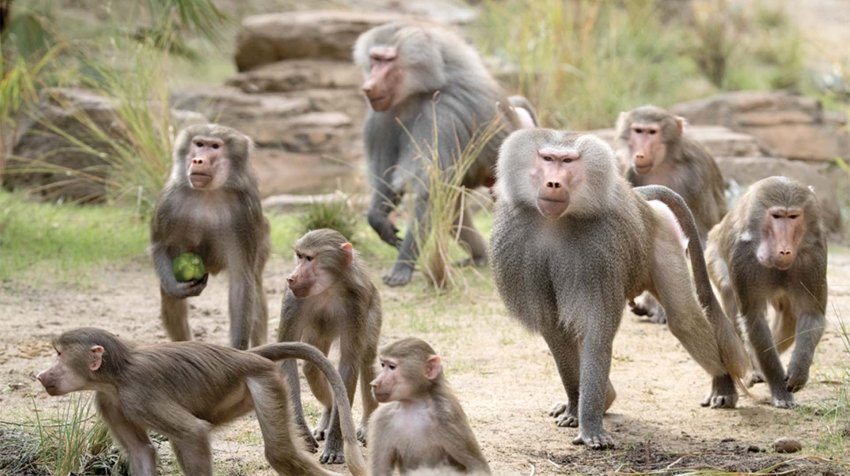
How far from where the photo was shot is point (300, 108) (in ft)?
38.6

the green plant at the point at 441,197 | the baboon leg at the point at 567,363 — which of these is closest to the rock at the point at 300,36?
the green plant at the point at 441,197

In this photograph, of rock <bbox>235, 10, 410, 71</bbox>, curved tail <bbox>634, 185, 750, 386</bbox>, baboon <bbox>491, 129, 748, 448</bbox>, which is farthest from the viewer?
rock <bbox>235, 10, 410, 71</bbox>

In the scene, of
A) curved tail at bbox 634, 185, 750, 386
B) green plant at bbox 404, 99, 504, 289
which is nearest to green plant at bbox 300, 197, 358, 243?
green plant at bbox 404, 99, 504, 289

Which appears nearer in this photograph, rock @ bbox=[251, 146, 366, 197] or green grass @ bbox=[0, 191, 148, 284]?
green grass @ bbox=[0, 191, 148, 284]

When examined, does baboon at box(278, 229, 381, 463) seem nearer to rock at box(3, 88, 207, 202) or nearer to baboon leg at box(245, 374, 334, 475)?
baboon leg at box(245, 374, 334, 475)

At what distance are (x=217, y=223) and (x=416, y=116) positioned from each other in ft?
8.64

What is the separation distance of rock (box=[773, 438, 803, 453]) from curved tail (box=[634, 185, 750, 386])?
720 millimetres

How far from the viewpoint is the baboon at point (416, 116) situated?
8156mm

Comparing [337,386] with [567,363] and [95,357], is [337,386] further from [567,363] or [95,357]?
[567,363]

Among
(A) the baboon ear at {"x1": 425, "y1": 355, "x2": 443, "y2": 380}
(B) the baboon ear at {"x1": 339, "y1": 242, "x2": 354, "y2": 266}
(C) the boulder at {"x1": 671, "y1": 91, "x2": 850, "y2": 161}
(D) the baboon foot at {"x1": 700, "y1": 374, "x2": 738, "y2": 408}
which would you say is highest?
(B) the baboon ear at {"x1": 339, "y1": 242, "x2": 354, "y2": 266}

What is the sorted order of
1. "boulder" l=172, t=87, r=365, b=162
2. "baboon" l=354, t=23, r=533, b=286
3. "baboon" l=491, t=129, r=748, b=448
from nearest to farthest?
1. "baboon" l=491, t=129, r=748, b=448
2. "baboon" l=354, t=23, r=533, b=286
3. "boulder" l=172, t=87, r=365, b=162

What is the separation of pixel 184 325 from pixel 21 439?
4.90ft

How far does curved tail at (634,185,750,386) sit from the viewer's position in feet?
18.5

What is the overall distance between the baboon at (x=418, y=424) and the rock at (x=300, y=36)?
8422 mm
